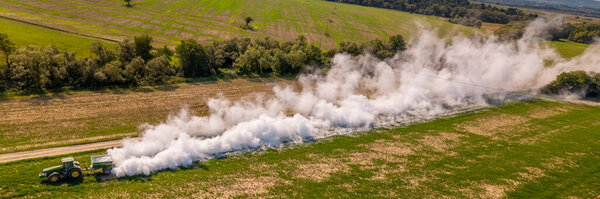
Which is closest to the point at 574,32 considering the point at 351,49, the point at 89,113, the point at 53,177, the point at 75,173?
the point at 351,49

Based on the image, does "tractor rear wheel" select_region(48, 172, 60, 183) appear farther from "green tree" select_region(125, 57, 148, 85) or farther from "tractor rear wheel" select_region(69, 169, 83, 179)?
"green tree" select_region(125, 57, 148, 85)

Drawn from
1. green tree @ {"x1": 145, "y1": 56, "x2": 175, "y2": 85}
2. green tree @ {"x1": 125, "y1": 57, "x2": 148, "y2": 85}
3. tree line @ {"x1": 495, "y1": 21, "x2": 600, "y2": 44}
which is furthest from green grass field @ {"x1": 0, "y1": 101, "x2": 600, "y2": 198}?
tree line @ {"x1": 495, "y1": 21, "x2": 600, "y2": 44}

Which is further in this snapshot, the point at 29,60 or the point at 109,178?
the point at 29,60

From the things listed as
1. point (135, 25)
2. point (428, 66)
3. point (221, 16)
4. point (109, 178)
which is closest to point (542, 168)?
point (428, 66)

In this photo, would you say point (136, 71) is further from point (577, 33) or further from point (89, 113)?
point (577, 33)

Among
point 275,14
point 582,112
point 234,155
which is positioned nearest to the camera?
point 234,155

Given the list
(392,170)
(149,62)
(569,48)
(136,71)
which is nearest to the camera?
(392,170)

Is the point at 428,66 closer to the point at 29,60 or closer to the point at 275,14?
the point at 29,60
